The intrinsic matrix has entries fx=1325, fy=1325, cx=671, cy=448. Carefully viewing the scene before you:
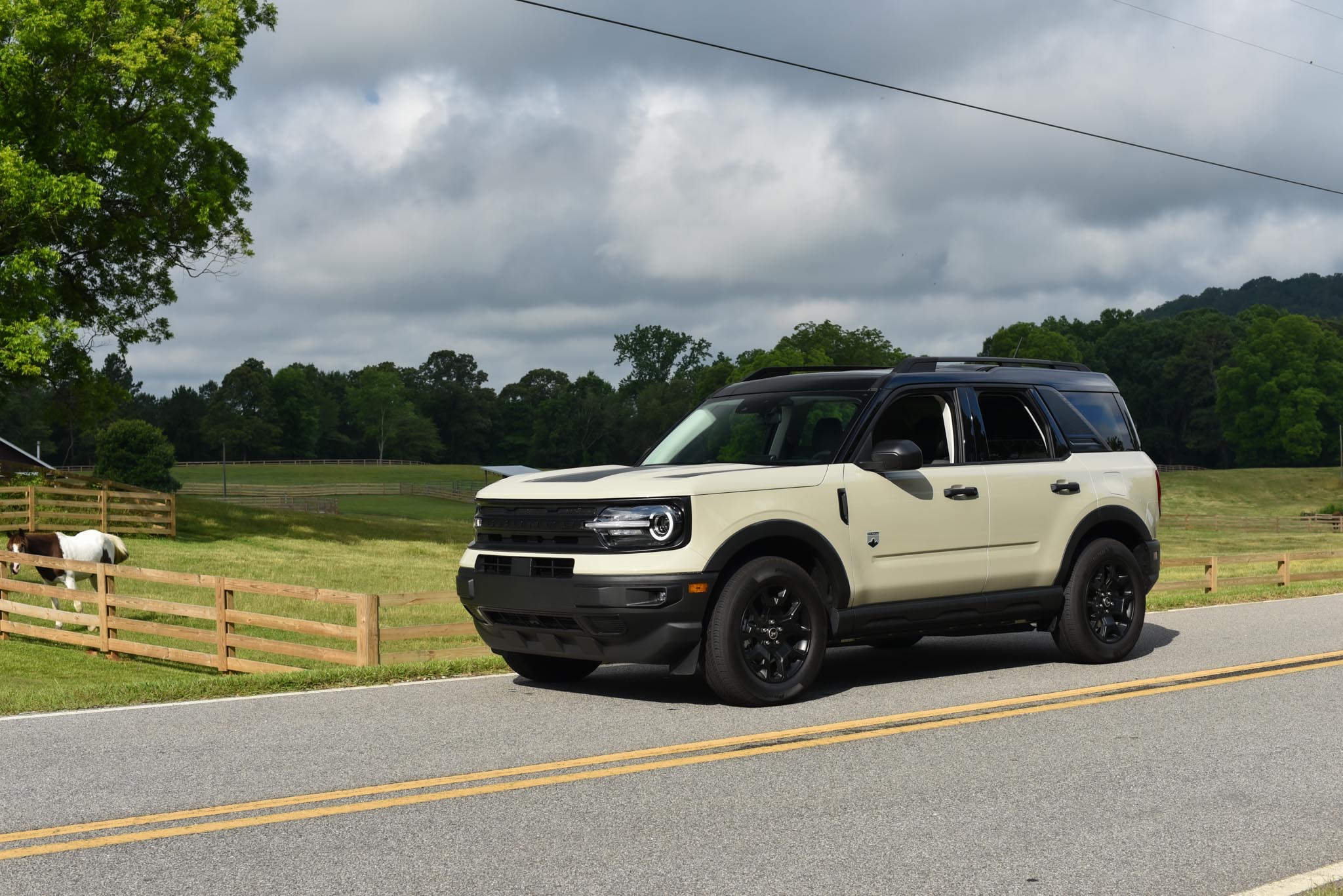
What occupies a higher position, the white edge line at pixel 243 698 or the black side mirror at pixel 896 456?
the black side mirror at pixel 896 456

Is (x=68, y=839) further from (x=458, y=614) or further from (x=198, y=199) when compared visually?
(x=198, y=199)

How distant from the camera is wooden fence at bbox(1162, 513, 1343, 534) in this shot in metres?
71.1

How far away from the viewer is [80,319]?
108 feet

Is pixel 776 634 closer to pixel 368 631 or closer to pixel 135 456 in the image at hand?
pixel 368 631

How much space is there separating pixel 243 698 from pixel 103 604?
19.4ft

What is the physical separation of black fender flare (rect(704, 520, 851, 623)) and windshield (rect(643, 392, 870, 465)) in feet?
2.26

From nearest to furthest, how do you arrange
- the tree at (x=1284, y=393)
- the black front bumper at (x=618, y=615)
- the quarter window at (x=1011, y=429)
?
1. the black front bumper at (x=618, y=615)
2. the quarter window at (x=1011, y=429)
3. the tree at (x=1284, y=393)

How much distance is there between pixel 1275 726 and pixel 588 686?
4.60 m

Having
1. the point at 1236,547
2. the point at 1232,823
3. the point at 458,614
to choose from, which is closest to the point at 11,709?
the point at 1232,823

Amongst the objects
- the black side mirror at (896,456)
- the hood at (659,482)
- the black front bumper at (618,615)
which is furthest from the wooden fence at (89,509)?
the black side mirror at (896,456)

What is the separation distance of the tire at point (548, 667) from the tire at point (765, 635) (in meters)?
1.60

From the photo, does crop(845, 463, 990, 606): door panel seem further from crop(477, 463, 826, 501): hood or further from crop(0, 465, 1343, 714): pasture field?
crop(0, 465, 1343, 714): pasture field

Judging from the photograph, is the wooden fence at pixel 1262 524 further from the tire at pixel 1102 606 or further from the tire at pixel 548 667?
the tire at pixel 548 667

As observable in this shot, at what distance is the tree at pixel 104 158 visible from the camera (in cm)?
2725
